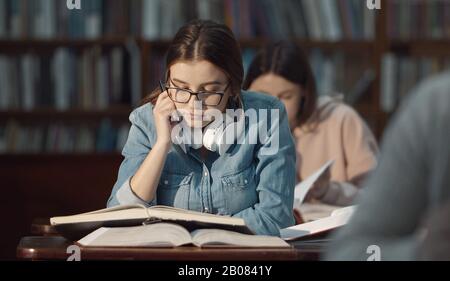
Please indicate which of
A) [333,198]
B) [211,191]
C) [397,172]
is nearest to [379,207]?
[397,172]

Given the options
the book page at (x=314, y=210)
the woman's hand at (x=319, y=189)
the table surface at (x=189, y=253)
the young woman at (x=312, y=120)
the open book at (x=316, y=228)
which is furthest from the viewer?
the young woman at (x=312, y=120)

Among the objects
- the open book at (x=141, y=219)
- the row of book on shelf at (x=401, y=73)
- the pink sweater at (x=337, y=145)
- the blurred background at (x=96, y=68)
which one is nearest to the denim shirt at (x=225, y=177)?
the open book at (x=141, y=219)

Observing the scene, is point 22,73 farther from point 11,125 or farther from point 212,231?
point 212,231

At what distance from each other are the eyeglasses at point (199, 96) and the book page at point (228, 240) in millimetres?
334

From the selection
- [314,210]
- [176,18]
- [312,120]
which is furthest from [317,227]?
[176,18]

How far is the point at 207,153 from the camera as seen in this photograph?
1768 mm

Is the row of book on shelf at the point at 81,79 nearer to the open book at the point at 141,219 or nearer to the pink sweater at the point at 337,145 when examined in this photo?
the pink sweater at the point at 337,145

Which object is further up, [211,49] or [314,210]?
[211,49]

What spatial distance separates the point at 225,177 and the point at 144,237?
1.16 ft

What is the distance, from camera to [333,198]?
2.44m

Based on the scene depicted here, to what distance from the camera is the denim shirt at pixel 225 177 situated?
5.63 feet

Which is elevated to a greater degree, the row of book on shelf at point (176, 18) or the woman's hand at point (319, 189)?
the row of book on shelf at point (176, 18)

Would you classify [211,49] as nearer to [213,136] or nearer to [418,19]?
[213,136]

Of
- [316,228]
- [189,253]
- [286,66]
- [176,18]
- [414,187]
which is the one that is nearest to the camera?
[414,187]
